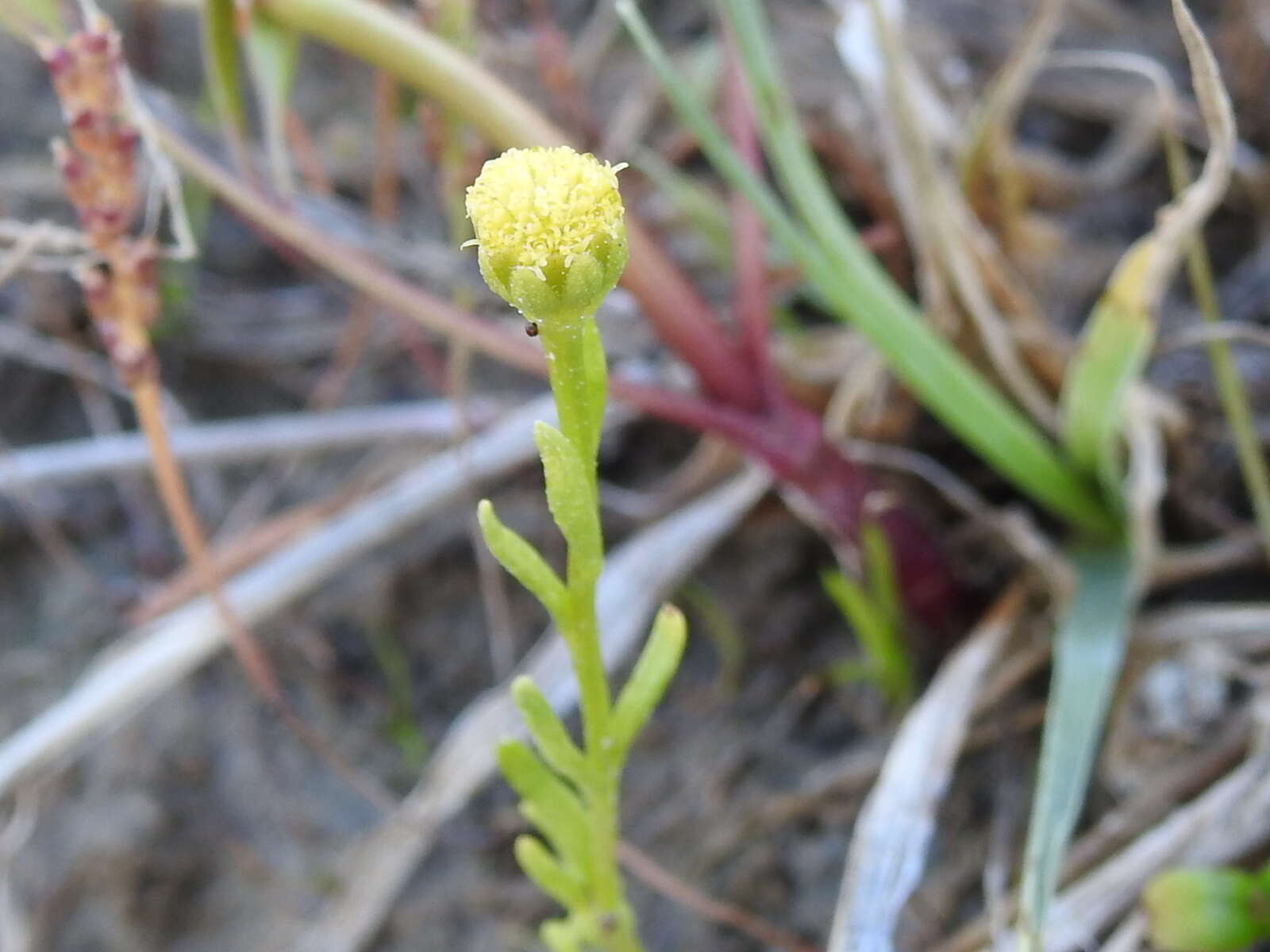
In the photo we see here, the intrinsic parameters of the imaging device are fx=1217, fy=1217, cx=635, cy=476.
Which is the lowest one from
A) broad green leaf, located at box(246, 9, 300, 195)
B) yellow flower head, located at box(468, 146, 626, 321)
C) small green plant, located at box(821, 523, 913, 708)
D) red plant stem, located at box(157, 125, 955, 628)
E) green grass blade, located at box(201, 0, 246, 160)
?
small green plant, located at box(821, 523, 913, 708)

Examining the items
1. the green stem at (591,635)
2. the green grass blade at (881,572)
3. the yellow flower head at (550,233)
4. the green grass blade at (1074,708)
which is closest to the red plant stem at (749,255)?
the green grass blade at (881,572)

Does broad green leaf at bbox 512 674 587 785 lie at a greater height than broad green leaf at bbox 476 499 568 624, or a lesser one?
lesser

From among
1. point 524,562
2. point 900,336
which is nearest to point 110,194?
point 524,562

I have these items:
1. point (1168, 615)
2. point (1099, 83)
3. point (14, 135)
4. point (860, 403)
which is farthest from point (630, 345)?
point (14, 135)

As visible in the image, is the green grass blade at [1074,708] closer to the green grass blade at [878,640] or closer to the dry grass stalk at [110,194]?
the green grass blade at [878,640]

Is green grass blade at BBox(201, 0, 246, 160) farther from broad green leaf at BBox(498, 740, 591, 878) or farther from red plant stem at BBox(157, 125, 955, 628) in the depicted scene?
broad green leaf at BBox(498, 740, 591, 878)

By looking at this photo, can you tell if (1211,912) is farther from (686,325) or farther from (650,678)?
(686,325)

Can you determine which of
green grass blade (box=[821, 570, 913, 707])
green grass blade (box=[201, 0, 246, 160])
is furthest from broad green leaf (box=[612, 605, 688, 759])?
green grass blade (box=[201, 0, 246, 160])

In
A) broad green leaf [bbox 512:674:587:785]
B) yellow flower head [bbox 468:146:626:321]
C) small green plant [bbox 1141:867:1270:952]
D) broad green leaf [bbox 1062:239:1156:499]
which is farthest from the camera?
broad green leaf [bbox 1062:239:1156:499]

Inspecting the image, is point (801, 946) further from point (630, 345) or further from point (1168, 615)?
point (630, 345)
